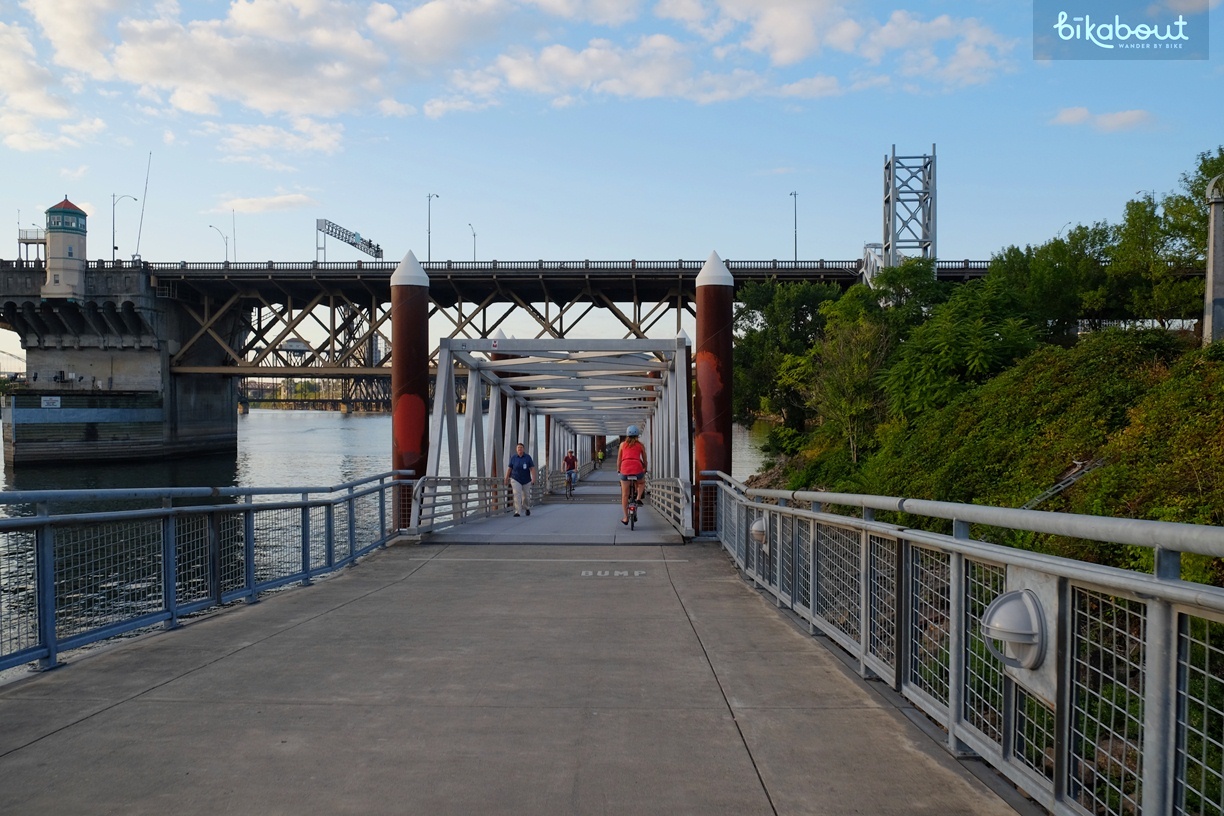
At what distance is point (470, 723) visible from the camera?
4922 millimetres

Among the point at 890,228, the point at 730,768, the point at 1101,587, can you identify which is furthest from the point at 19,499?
the point at 890,228

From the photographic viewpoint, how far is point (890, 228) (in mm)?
56969

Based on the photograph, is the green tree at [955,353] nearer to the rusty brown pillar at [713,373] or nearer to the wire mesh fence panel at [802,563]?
the rusty brown pillar at [713,373]

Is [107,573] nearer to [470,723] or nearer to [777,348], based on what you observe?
[470,723]

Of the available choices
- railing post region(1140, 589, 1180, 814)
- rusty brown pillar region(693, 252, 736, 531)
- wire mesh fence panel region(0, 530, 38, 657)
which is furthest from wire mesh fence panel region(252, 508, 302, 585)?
railing post region(1140, 589, 1180, 814)

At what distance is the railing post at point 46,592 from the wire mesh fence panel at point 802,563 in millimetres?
5371

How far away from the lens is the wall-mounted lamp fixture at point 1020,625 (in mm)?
3652

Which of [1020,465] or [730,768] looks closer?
[730,768]

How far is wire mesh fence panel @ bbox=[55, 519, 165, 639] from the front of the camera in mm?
7254

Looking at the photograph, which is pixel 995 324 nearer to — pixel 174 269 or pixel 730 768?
pixel 730 768

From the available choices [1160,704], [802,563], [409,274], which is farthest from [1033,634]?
[409,274]

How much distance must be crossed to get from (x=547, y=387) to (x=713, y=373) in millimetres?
15567

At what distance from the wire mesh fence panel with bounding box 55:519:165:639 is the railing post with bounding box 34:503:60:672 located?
593 mm

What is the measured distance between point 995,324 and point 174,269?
6190cm
